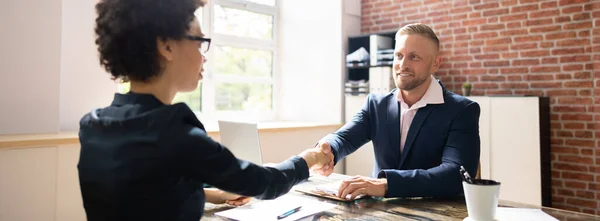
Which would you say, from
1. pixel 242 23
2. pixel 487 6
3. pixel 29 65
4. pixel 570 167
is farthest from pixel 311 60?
pixel 29 65

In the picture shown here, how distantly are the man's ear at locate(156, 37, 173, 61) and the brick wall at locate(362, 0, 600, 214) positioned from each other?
3733mm

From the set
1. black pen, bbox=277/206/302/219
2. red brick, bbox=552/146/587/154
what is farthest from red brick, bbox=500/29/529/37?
black pen, bbox=277/206/302/219

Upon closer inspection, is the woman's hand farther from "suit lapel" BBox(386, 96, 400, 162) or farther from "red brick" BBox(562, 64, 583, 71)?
"red brick" BBox(562, 64, 583, 71)

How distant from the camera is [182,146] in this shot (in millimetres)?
806

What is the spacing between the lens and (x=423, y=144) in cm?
188

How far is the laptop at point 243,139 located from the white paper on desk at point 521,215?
751 millimetres

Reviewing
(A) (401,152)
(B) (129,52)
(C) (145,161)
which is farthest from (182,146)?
(A) (401,152)

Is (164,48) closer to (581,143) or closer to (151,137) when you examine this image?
(151,137)

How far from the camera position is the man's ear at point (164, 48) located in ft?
2.91

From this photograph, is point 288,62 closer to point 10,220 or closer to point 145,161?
point 10,220

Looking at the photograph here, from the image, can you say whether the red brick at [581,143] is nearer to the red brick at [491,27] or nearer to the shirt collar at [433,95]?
the red brick at [491,27]

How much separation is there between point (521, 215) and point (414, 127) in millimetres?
676

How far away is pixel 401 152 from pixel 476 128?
1.06 ft

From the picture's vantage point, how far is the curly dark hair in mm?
848
